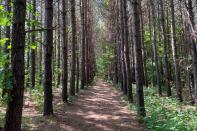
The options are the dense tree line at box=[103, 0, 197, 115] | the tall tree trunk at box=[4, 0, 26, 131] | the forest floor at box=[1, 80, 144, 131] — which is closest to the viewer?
the tall tree trunk at box=[4, 0, 26, 131]

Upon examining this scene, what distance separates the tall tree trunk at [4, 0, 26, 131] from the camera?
4516 millimetres

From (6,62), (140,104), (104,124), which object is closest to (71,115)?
(104,124)

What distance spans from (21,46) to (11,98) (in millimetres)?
865

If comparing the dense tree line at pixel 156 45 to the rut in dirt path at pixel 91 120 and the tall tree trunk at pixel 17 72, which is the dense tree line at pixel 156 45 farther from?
the tall tree trunk at pixel 17 72

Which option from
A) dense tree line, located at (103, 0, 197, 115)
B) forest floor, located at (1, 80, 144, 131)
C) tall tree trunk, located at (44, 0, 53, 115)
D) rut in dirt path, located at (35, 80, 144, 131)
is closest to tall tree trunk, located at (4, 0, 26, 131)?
forest floor, located at (1, 80, 144, 131)

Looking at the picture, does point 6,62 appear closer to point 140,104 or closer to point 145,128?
point 145,128

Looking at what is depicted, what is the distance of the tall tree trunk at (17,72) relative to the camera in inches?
178

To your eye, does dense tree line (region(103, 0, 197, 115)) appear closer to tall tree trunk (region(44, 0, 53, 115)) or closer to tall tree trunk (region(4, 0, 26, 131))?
tall tree trunk (region(44, 0, 53, 115))

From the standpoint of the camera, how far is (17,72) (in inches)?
179

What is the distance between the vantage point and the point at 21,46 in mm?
4574

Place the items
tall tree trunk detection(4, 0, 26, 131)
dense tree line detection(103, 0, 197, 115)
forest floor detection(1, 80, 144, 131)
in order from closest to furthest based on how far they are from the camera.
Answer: tall tree trunk detection(4, 0, 26, 131), forest floor detection(1, 80, 144, 131), dense tree line detection(103, 0, 197, 115)

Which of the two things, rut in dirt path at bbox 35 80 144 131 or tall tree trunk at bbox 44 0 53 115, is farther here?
tall tree trunk at bbox 44 0 53 115

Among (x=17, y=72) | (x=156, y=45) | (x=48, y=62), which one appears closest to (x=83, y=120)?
(x=48, y=62)

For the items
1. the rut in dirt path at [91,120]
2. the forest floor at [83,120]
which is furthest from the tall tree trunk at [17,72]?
the rut in dirt path at [91,120]
